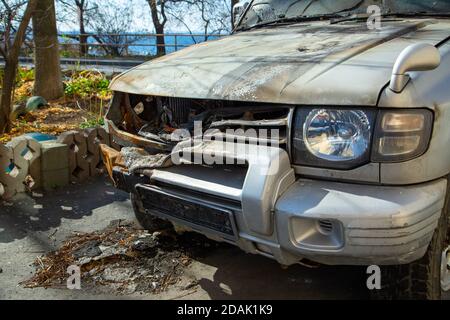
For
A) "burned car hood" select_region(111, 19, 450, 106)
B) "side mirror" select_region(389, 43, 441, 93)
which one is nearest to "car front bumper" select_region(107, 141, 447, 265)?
"burned car hood" select_region(111, 19, 450, 106)

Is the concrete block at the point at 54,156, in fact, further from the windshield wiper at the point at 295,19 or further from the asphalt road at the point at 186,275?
the windshield wiper at the point at 295,19

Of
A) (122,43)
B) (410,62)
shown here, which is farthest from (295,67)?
(122,43)

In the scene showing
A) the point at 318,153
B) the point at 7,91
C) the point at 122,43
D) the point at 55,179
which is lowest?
the point at 55,179

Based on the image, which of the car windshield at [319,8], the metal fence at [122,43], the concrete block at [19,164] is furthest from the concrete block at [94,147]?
the metal fence at [122,43]

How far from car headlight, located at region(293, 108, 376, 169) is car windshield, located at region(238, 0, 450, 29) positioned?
1433 millimetres

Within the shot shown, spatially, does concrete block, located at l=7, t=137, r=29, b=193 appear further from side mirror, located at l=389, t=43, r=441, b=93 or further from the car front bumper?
side mirror, located at l=389, t=43, r=441, b=93

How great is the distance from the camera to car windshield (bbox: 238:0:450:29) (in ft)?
10.2

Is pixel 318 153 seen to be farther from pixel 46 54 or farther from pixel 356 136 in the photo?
pixel 46 54

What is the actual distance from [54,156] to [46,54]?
16.8 ft

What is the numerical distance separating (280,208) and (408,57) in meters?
0.82

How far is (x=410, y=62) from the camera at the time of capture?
1975 mm

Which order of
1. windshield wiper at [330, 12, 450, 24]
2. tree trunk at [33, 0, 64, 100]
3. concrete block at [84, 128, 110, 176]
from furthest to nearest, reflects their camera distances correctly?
tree trunk at [33, 0, 64, 100]
concrete block at [84, 128, 110, 176]
windshield wiper at [330, 12, 450, 24]

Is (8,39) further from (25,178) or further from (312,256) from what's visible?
(312,256)

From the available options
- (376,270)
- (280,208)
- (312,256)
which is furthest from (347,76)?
(376,270)
